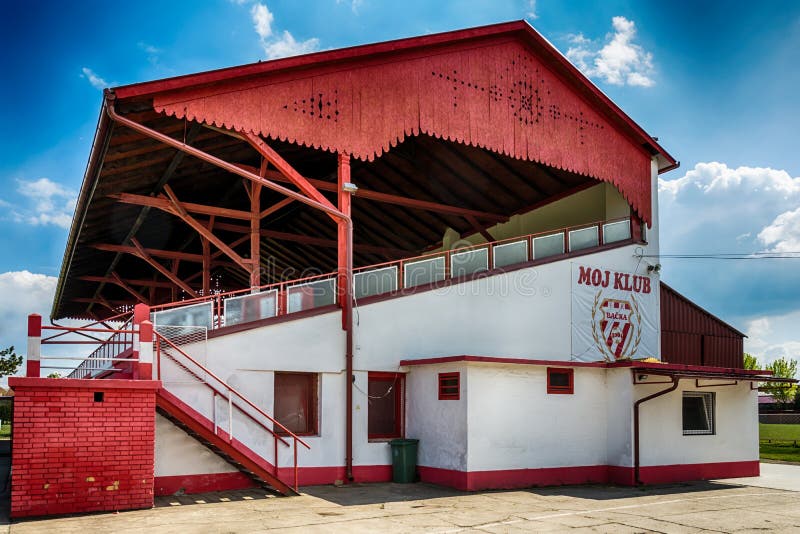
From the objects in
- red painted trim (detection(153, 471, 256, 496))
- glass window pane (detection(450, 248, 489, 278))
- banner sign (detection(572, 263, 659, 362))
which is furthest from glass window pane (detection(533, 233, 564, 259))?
red painted trim (detection(153, 471, 256, 496))

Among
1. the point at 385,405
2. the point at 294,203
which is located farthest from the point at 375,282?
the point at 294,203

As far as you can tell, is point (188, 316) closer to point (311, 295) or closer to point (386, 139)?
point (311, 295)

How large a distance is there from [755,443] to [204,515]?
47.7 ft

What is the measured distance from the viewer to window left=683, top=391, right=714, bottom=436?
18.0 metres

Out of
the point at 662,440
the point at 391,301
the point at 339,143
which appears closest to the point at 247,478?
the point at 391,301

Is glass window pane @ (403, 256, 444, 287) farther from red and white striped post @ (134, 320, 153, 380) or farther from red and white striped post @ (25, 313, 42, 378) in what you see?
red and white striped post @ (25, 313, 42, 378)

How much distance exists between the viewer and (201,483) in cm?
1385

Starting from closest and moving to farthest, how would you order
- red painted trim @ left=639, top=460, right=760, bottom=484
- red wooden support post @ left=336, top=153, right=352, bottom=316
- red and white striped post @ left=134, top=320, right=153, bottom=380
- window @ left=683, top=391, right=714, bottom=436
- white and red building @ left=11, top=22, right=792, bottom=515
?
red and white striped post @ left=134, top=320, right=153, bottom=380
white and red building @ left=11, top=22, right=792, bottom=515
red wooden support post @ left=336, top=153, right=352, bottom=316
red painted trim @ left=639, top=460, right=760, bottom=484
window @ left=683, top=391, right=714, bottom=436

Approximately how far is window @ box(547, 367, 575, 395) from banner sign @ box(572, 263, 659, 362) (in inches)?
94.3

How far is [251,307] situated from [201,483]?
3.61 meters

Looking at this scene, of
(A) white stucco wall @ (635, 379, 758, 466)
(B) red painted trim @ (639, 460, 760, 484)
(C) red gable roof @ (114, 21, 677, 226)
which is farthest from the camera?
(A) white stucco wall @ (635, 379, 758, 466)

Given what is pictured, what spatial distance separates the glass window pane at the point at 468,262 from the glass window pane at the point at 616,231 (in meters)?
4.26

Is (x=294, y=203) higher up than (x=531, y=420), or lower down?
higher up

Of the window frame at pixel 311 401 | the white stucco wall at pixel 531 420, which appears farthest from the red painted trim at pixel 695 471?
the window frame at pixel 311 401
